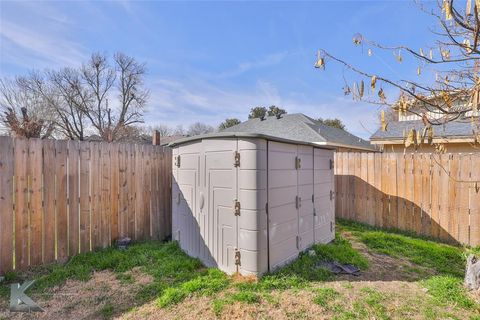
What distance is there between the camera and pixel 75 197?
4.17 meters

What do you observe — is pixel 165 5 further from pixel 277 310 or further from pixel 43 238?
pixel 277 310

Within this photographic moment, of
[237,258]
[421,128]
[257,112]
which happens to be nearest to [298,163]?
[237,258]

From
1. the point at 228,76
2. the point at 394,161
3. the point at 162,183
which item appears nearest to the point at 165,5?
the point at 162,183

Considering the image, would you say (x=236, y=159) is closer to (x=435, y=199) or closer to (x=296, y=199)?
(x=296, y=199)

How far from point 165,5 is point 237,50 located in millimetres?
4399

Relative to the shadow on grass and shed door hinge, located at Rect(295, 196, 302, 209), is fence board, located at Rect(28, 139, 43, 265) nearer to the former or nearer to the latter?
the shadow on grass

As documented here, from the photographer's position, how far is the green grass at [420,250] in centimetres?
436

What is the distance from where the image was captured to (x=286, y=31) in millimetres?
6742

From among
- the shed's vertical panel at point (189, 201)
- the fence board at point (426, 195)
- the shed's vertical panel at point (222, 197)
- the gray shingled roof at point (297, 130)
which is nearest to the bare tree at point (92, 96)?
the gray shingled roof at point (297, 130)

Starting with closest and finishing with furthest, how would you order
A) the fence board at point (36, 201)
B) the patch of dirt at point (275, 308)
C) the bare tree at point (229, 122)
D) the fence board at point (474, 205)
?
the patch of dirt at point (275, 308) < the fence board at point (36, 201) < the fence board at point (474, 205) < the bare tree at point (229, 122)

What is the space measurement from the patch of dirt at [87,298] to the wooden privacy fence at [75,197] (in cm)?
88

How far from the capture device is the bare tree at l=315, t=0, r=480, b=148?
2.04m

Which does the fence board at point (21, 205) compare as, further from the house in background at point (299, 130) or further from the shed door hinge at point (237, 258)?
the house in background at point (299, 130)

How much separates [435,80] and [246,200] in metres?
2.26
